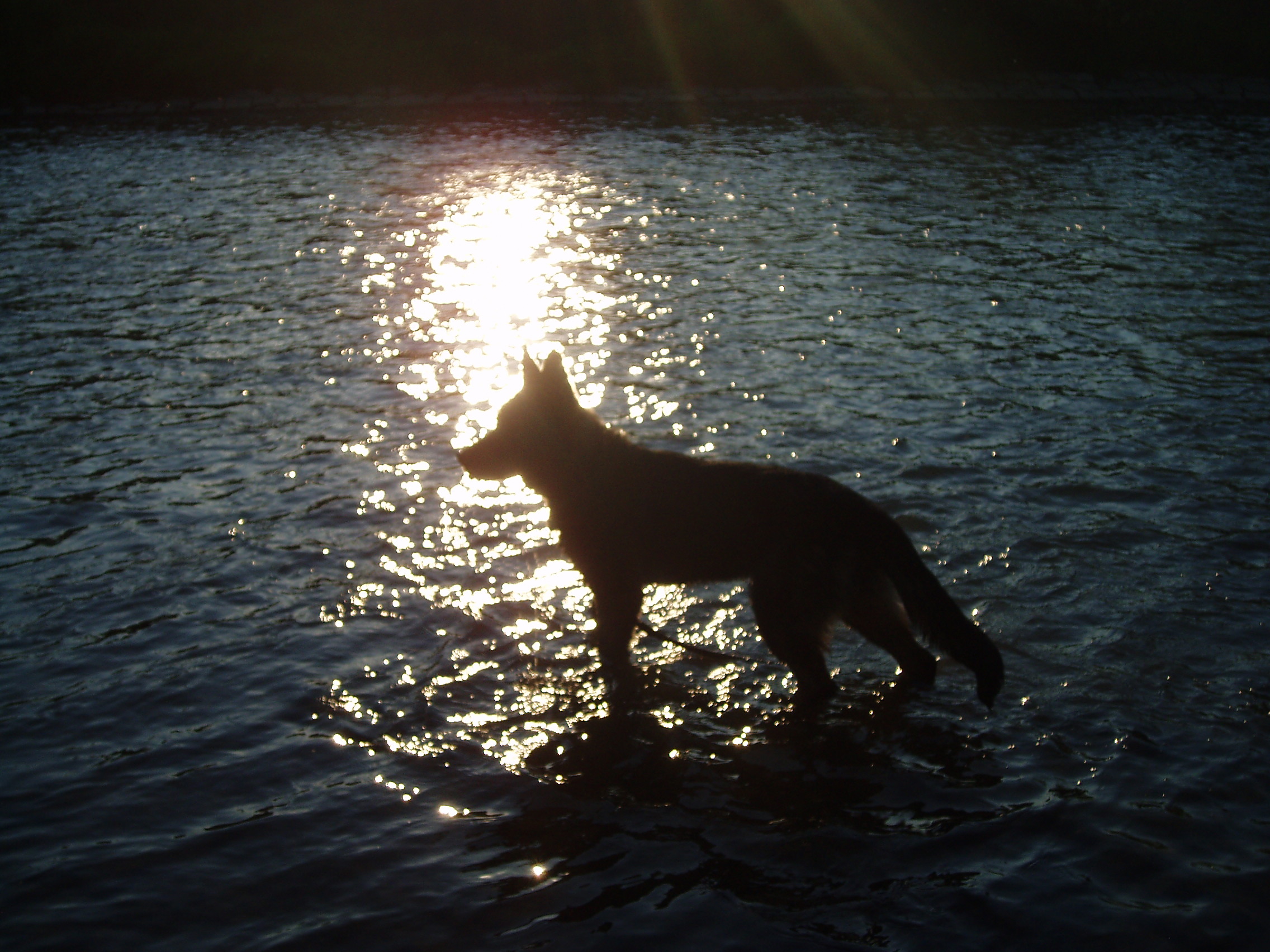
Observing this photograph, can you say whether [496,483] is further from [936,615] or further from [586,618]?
[936,615]

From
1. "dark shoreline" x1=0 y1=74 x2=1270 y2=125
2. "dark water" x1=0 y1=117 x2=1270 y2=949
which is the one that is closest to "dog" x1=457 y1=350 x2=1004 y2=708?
"dark water" x1=0 y1=117 x2=1270 y2=949

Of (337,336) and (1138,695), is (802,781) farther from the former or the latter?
(337,336)

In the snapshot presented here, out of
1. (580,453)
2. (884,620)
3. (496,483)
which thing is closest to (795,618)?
(884,620)

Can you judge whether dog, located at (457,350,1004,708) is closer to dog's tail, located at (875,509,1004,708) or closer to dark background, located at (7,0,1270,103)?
dog's tail, located at (875,509,1004,708)

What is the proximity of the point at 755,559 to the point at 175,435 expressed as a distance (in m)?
8.55

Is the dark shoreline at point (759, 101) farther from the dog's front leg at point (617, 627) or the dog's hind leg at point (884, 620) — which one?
the dog's hind leg at point (884, 620)

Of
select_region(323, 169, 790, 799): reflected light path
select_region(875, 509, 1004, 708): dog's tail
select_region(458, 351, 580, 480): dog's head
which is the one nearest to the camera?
select_region(875, 509, 1004, 708): dog's tail

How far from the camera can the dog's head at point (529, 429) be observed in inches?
331

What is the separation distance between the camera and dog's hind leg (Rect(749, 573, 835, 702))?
767 centimetres

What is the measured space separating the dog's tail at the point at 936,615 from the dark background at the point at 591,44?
4893 centimetres

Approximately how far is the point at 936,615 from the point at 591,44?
179 feet

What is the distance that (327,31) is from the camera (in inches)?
2347

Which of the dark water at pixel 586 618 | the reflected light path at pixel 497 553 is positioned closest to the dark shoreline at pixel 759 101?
the dark water at pixel 586 618

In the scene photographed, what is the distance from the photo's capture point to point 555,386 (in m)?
8.39
